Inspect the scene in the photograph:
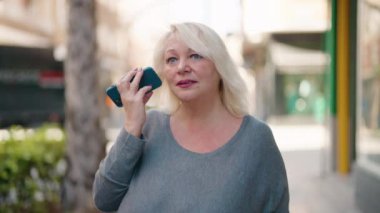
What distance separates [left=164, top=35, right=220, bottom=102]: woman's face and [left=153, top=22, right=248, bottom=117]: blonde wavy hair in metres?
0.02

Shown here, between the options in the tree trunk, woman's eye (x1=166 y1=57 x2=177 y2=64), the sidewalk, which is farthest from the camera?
the sidewalk

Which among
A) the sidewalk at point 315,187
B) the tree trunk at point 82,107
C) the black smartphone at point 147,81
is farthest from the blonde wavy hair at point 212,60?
the sidewalk at point 315,187

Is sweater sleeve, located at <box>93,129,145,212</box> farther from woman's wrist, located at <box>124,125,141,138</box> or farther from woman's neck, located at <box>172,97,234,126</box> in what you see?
woman's neck, located at <box>172,97,234,126</box>

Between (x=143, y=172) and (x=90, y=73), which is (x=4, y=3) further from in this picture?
(x=143, y=172)

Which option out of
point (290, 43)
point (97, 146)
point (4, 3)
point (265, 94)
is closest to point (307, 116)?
point (265, 94)

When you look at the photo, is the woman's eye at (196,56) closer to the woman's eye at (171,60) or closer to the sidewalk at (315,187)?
the woman's eye at (171,60)

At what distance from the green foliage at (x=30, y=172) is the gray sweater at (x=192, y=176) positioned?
3.78 m

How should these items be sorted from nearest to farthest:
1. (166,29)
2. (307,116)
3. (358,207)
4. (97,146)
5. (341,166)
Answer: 1. (166,29)
2. (97,146)
3. (358,207)
4. (341,166)
5. (307,116)

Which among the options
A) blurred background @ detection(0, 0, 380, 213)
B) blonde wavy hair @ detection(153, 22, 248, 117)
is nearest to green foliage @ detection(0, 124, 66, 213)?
blurred background @ detection(0, 0, 380, 213)

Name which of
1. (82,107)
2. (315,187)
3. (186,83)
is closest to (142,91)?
(186,83)

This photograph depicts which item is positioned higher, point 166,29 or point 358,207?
point 166,29

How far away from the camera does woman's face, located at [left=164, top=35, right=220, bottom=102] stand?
205 centimetres

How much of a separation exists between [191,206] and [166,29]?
631 mm

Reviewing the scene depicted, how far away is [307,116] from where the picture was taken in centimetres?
3095
